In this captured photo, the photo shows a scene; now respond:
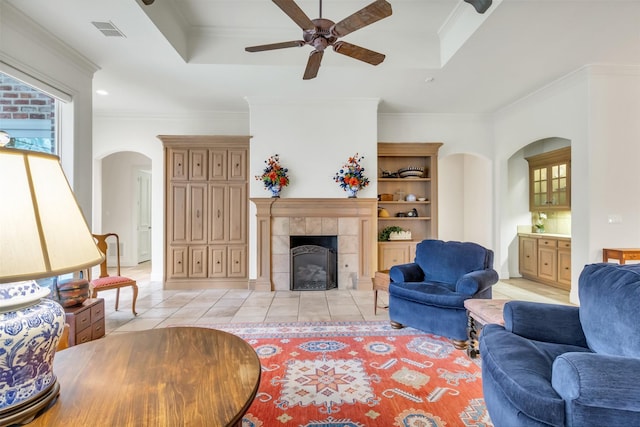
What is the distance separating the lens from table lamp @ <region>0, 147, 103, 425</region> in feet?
2.16

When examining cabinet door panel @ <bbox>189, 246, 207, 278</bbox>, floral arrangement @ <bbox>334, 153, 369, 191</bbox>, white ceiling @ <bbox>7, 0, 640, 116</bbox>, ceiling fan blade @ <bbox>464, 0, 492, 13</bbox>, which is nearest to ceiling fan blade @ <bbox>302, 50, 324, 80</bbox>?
white ceiling @ <bbox>7, 0, 640, 116</bbox>

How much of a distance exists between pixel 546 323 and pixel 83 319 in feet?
11.4

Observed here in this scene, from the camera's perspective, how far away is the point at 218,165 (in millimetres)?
5055

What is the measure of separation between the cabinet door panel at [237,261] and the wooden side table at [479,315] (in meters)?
3.58

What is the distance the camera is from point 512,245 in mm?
5582

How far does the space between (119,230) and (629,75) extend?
9.26 metres

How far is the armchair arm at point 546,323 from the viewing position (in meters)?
1.74

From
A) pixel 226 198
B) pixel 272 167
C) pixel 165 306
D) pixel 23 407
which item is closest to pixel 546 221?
pixel 272 167

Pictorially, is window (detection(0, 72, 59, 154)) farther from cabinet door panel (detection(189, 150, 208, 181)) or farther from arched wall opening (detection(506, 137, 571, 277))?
arched wall opening (detection(506, 137, 571, 277))

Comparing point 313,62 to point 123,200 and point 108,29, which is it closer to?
point 108,29

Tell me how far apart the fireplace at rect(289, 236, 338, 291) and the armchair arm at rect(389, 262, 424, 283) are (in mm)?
1736

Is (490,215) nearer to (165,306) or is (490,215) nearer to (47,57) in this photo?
(165,306)

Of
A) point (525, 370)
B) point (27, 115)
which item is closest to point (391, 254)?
point (525, 370)

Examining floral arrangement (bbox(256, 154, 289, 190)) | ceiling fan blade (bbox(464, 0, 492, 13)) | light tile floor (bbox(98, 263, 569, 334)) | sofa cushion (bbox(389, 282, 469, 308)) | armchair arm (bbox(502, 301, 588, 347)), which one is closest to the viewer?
armchair arm (bbox(502, 301, 588, 347))
